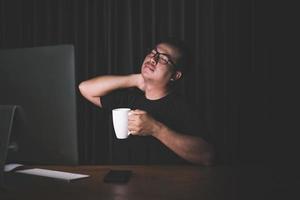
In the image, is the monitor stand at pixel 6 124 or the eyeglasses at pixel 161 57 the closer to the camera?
the monitor stand at pixel 6 124

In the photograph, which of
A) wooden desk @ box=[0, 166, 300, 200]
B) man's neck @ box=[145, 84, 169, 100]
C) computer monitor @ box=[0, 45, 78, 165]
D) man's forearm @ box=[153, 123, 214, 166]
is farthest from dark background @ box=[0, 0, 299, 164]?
computer monitor @ box=[0, 45, 78, 165]

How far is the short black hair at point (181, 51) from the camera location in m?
2.33

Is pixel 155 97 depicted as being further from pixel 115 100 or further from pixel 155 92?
pixel 115 100

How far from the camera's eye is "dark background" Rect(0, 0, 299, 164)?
2447mm

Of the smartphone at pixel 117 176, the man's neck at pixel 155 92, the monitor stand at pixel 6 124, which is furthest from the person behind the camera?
the man's neck at pixel 155 92

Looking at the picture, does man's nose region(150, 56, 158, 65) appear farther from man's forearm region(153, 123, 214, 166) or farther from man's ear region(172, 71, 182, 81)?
man's forearm region(153, 123, 214, 166)

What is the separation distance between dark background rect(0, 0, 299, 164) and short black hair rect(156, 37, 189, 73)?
0.11 meters

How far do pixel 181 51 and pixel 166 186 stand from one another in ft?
3.96

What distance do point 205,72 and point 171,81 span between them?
0.80ft

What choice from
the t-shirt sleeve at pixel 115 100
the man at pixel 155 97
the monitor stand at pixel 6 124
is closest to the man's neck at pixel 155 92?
the man at pixel 155 97

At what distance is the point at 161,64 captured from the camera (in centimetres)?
233

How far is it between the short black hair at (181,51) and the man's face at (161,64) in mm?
23

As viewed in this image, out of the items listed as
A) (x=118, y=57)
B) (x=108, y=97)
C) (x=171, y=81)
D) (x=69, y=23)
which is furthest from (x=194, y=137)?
(x=69, y=23)

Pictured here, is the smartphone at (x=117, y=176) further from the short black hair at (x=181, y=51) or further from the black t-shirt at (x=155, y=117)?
the short black hair at (x=181, y=51)
